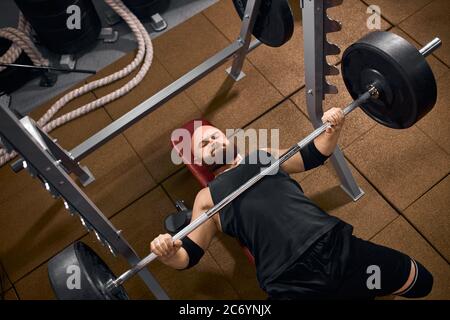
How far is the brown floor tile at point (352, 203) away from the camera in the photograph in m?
1.99

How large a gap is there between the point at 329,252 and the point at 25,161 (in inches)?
40.5

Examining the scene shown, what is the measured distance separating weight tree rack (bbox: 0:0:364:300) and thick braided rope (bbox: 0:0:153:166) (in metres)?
0.30

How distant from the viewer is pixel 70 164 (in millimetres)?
2021

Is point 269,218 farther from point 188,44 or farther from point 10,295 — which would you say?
point 188,44

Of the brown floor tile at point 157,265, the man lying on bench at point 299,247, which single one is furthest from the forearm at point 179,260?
the brown floor tile at point 157,265

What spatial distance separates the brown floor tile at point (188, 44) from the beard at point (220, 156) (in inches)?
33.6

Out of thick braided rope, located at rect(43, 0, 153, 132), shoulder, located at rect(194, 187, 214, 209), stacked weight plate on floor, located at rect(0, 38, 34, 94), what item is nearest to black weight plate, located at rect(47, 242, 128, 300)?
shoulder, located at rect(194, 187, 214, 209)

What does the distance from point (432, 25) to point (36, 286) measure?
237 centimetres

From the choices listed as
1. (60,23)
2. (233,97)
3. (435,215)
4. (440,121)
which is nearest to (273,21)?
(233,97)

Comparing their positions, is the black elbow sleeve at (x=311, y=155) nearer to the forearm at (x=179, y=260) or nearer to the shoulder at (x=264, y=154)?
the shoulder at (x=264, y=154)

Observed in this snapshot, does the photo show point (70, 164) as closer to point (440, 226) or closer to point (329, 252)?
point (329, 252)

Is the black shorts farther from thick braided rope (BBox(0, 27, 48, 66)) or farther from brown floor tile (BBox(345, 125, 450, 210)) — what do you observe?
thick braided rope (BBox(0, 27, 48, 66))

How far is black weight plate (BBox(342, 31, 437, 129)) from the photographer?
1.44m

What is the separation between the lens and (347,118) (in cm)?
225
